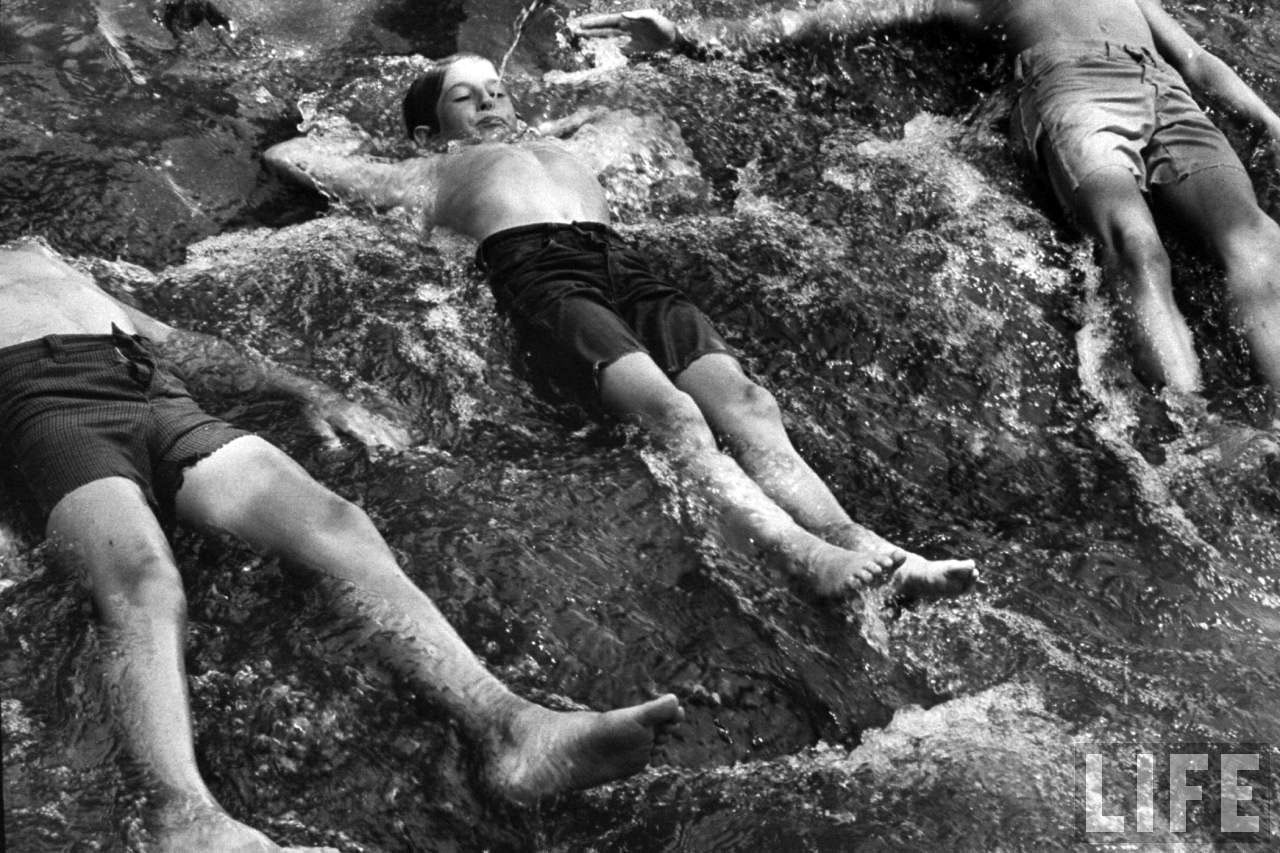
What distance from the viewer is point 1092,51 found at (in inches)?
208

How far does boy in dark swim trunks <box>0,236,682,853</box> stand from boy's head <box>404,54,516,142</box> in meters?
1.54

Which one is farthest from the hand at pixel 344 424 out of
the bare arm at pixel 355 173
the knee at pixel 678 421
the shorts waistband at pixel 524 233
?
the bare arm at pixel 355 173

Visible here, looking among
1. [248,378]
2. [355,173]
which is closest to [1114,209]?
[355,173]

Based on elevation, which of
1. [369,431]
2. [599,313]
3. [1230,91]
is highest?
[1230,91]

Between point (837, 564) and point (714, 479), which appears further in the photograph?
point (714, 479)

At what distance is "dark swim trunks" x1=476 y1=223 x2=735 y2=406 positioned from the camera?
12.6 feet

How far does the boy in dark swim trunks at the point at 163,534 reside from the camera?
8.50 ft

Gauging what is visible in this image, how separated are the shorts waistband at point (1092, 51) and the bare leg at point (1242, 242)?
67 centimetres

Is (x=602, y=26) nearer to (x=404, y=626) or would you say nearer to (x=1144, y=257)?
(x=1144, y=257)

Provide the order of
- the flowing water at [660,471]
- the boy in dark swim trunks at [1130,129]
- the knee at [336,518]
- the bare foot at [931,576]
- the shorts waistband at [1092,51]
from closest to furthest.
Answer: the flowing water at [660,471] < the knee at [336,518] < the bare foot at [931,576] < the boy in dark swim trunks at [1130,129] < the shorts waistband at [1092,51]

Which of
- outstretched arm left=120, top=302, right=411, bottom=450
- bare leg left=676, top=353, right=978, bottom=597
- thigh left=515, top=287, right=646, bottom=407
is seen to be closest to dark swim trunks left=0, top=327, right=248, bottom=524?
outstretched arm left=120, top=302, right=411, bottom=450

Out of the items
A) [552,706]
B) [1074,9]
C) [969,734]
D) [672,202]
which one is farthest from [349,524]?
[1074,9]

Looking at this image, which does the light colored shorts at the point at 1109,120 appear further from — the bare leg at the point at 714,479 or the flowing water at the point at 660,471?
the bare leg at the point at 714,479

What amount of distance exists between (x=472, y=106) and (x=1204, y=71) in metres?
3.10
